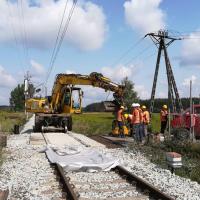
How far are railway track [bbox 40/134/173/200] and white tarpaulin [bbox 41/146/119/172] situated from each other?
360 mm

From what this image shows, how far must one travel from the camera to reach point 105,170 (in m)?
12.1

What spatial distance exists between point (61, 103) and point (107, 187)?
69.4 ft

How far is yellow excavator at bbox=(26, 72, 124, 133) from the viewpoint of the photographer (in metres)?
28.8

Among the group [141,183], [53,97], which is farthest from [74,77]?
[141,183]

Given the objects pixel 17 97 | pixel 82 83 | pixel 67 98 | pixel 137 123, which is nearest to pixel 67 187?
pixel 137 123

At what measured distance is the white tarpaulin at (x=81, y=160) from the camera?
12039mm

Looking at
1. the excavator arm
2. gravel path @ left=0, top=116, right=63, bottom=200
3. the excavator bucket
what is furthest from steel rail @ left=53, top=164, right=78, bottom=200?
the excavator arm

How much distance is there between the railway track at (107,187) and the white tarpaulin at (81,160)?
0.36m

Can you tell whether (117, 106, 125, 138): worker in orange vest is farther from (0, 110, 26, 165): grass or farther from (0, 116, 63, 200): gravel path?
(0, 110, 26, 165): grass

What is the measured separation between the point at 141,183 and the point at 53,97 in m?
21.4

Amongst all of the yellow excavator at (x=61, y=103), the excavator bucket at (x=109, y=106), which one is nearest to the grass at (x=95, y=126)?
the yellow excavator at (x=61, y=103)

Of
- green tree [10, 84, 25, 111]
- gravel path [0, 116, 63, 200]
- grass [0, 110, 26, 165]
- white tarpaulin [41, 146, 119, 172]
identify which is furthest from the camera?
green tree [10, 84, 25, 111]

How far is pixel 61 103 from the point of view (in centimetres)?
3059

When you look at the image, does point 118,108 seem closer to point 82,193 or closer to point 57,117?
point 57,117
